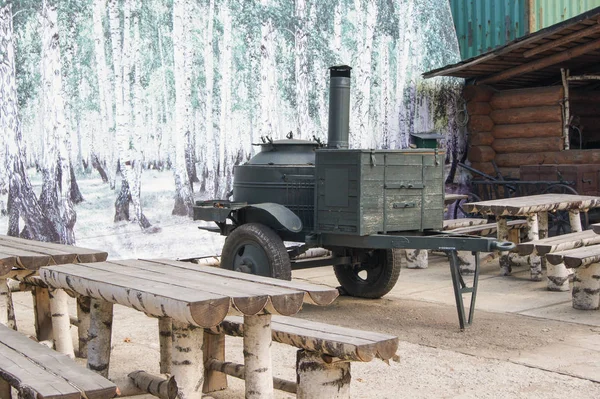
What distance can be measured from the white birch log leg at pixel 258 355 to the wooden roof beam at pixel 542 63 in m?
9.10

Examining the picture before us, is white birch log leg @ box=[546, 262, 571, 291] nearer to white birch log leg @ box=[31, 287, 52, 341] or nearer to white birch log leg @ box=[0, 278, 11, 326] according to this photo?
white birch log leg @ box=[31, 287, 52, 341]

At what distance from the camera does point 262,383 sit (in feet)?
14.3

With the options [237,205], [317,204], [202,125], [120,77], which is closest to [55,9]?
[120,77]

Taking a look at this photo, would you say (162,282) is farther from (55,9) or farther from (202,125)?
(202,125)

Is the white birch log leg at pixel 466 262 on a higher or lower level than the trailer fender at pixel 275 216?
lower

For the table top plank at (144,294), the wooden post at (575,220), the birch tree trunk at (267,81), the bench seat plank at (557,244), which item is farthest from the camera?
the birch tree trunk at (267,81)

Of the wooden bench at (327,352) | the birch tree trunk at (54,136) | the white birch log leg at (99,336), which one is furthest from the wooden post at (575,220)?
the white birch log leg at (99,336)

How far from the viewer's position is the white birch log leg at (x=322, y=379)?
423 centimetres

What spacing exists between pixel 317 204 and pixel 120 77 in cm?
328

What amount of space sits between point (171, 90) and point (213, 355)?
5445 mm

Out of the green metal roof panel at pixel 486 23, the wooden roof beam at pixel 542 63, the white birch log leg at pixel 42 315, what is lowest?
the white birch log leg at pixel 42 315

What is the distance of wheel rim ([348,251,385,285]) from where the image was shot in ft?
28.0

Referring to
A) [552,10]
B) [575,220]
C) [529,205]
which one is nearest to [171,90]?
[529,205]

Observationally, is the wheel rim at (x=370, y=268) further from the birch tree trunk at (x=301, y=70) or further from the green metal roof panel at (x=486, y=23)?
the green metal roof panel at (x=486, y=23)
